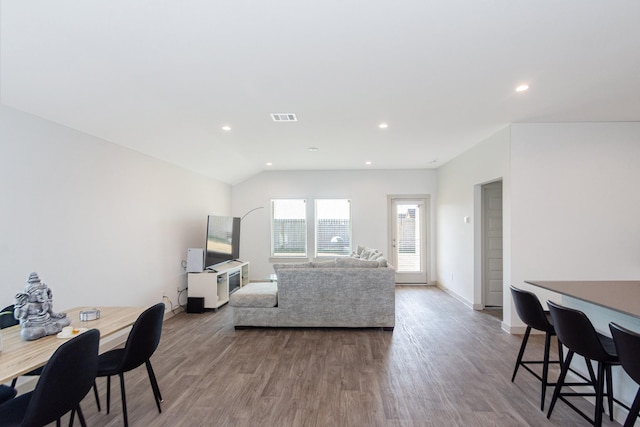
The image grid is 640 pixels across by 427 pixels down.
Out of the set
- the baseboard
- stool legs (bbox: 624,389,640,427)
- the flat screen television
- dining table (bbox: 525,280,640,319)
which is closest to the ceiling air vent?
the flat screen television

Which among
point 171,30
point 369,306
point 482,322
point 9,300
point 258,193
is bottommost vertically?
point 482,322

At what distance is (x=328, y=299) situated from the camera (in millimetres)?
4164

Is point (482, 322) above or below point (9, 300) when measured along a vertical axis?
below

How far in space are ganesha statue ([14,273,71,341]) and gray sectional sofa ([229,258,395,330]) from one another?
2385mm

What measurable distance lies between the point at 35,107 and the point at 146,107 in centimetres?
85

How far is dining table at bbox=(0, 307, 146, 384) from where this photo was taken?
1.52 metres

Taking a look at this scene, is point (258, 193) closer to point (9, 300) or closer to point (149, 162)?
point (149, 162)

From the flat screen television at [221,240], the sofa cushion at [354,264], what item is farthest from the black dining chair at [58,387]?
the flat screen television at [221,240]

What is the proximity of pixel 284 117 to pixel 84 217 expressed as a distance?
245 centimetres

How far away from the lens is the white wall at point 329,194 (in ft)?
24.0

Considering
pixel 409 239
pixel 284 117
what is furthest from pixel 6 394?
pixel 409 239

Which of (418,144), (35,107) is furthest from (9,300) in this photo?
(418,144)

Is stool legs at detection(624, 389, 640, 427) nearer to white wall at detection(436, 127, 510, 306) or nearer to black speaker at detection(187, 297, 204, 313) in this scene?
white wall at detection(436, 127, 510, 306)

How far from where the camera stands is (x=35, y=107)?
2.62 meters
